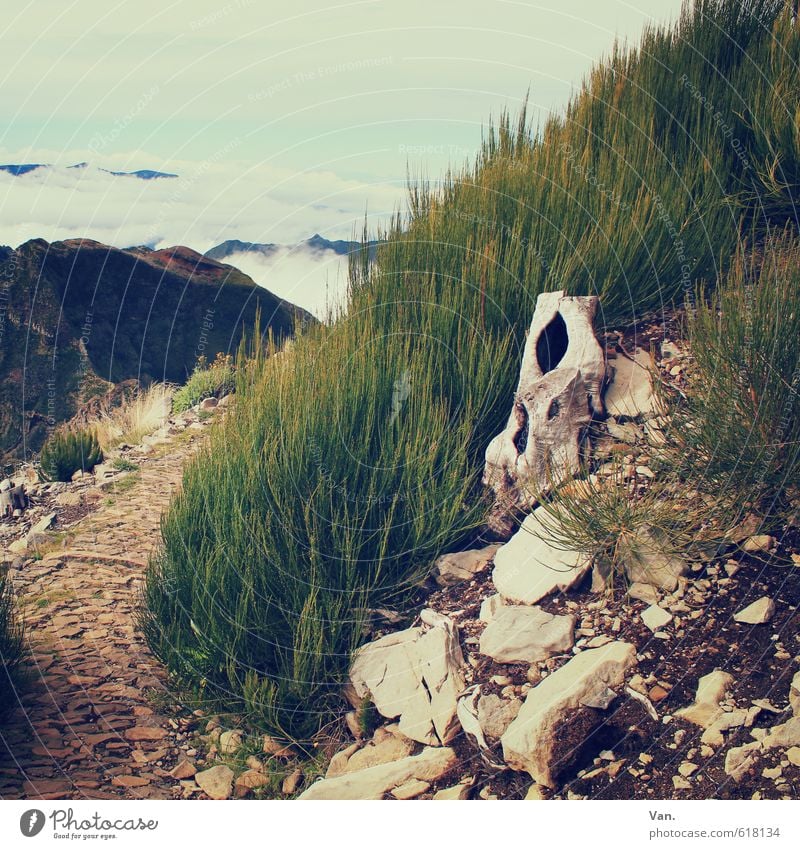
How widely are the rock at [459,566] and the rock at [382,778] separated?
1077 millimetres

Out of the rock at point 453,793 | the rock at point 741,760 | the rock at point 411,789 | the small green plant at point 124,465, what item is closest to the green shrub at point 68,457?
the small green plant at point 124,465

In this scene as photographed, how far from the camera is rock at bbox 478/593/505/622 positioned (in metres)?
4.27

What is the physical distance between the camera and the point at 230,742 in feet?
13.7

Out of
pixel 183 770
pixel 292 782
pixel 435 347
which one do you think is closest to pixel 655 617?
pixel 292 782

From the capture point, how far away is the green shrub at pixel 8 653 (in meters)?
4.29

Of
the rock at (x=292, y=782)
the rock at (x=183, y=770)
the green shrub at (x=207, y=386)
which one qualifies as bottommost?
the rock at (x=292, y=782)

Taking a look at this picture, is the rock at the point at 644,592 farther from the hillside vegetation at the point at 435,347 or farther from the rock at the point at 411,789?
the rock at the point at 411,789

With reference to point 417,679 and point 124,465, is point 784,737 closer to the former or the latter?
point 417,679

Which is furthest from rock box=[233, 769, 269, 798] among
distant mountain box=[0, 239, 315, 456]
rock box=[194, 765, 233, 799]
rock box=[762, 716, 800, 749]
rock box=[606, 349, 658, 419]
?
distant mountain box=[0, 239, 315, 456]

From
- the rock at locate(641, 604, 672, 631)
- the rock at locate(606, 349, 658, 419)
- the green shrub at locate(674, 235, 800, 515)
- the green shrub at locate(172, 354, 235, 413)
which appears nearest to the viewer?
the rock at locate(641, 604, 672, 631)

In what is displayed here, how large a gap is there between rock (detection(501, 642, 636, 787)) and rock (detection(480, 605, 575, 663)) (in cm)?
15

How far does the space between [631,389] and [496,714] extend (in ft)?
7.08

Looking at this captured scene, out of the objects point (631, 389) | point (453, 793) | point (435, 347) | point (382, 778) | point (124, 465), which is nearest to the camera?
point (453, 793)

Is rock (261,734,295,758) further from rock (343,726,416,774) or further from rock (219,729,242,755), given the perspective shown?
rock (343,726,416,774)
